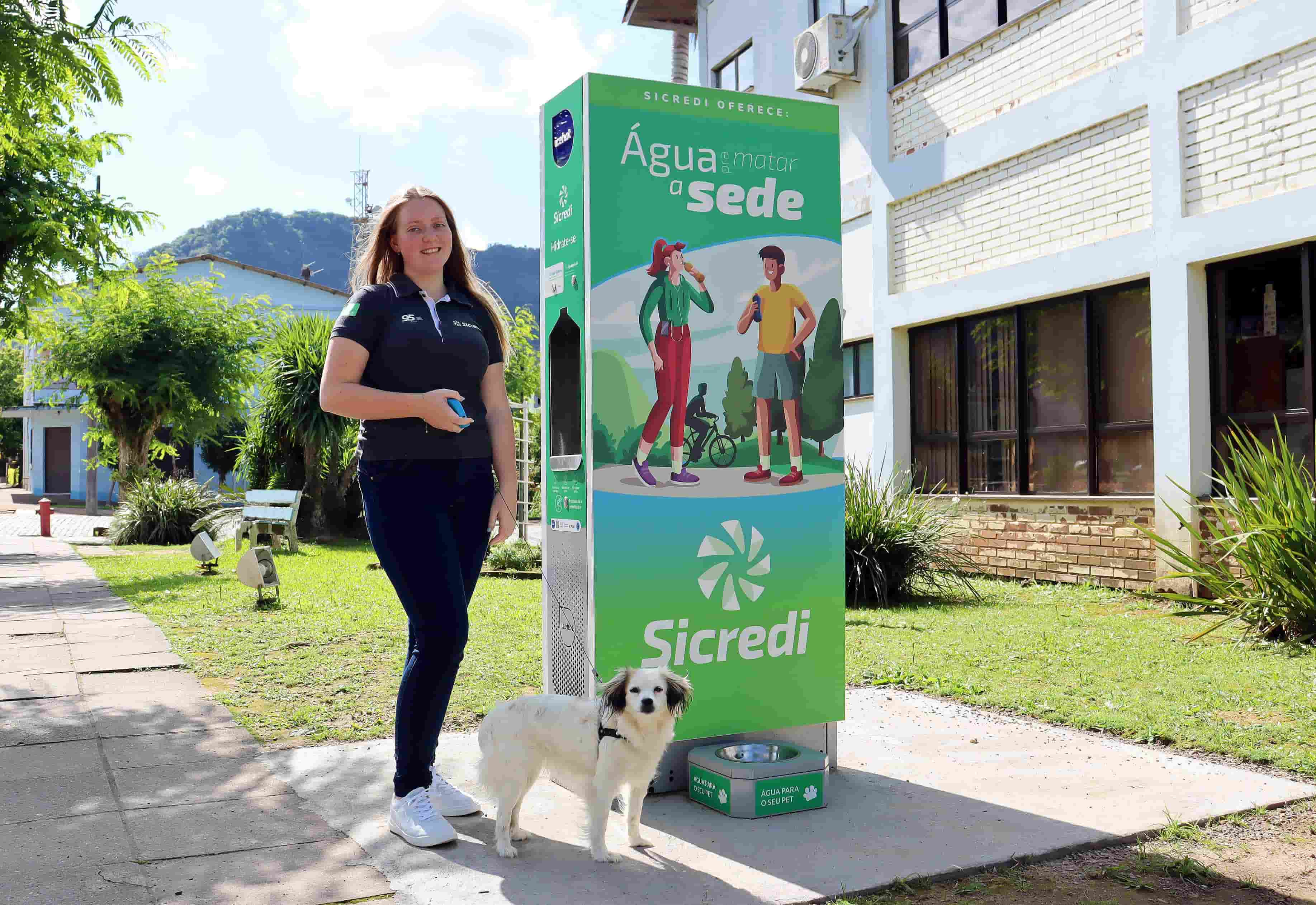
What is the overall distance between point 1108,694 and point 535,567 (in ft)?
27.8

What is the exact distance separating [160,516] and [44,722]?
47.8 feet

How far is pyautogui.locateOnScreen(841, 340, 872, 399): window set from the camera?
1518 centimetres

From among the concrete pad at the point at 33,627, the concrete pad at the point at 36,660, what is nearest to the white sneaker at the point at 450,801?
the concrete pad at the point at 36,660

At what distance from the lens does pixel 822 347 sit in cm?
435

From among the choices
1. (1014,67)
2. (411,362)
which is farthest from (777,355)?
(1014,67)

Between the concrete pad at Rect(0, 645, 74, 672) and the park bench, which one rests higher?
the park bench

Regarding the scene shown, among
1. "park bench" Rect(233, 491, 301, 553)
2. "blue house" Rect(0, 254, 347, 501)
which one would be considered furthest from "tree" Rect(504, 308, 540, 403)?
"park bench" Rect(233, 491, 301, 553)

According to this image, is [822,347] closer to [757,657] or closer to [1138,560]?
[757,657]

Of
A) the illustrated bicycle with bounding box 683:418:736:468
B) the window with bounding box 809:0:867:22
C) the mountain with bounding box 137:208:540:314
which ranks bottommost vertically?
the illustrated bicycle with bounding box 683:418:736:468

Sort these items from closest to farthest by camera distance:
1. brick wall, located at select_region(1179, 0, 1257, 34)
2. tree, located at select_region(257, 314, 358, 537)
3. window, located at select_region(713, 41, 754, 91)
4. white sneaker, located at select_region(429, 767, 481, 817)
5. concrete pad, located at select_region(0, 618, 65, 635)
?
white sneaker, located at select_region(429, 767, 481, 817) < concrete pad, located at select_region(0, 618, 65, 635) < brick wall, located at select_region(1179, 0, 1257, 34) < window, located at select_region(713, 41, 754, 91) < tree, located at select_region(257, 314, 358, 537)

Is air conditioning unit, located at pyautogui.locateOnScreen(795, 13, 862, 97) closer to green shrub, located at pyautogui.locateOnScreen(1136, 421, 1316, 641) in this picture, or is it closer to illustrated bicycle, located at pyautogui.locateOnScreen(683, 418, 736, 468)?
green shrub, located at pyautogui.locateOnScreen(1136, 421, 1316, 641)

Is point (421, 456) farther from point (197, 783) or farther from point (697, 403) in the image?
point (197, 783)

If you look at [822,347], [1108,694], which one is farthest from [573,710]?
[1108,694]

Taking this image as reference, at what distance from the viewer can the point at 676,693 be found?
349 centimetres
